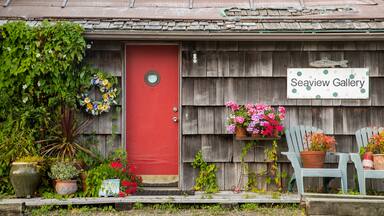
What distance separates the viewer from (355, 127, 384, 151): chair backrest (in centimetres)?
791

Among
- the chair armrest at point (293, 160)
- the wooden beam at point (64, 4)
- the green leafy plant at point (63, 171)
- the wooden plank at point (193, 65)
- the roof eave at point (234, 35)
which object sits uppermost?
the wooden beam at point (64, 4)

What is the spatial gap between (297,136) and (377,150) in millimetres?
1076

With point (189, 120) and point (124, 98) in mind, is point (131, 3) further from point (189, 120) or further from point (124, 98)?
point (189, 120)

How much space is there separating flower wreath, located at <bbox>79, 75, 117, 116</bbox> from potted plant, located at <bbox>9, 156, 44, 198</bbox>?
1093 millimetres

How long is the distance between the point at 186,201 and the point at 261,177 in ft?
4.68

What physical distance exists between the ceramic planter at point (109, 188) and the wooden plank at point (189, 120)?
126 cm

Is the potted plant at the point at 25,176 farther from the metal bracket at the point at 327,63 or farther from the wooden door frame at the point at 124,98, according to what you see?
the metal bracket at the point at 327,63

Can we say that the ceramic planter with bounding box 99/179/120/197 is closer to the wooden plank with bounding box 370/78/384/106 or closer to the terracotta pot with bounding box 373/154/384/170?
the terracotta pot with bounding box 373/154/384/170

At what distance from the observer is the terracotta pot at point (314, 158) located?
297 inches

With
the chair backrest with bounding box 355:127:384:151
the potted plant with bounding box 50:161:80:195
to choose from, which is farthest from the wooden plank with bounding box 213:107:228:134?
the potted plant with bounding box 50:161:80:195

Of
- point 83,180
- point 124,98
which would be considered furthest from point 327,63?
point 83,180

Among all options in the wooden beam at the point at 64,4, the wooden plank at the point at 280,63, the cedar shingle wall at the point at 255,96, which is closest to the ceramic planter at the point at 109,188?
the cedar shingle wall at the point at 255,96

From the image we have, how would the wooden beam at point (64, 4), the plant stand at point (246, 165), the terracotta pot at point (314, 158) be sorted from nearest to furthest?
1. the terracotta pot at point (314, 158)
2. the plant stand at point (246, 165)
3. the wooden beam at point (64, 4)

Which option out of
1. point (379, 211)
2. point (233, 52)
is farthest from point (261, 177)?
point (379, 211)
